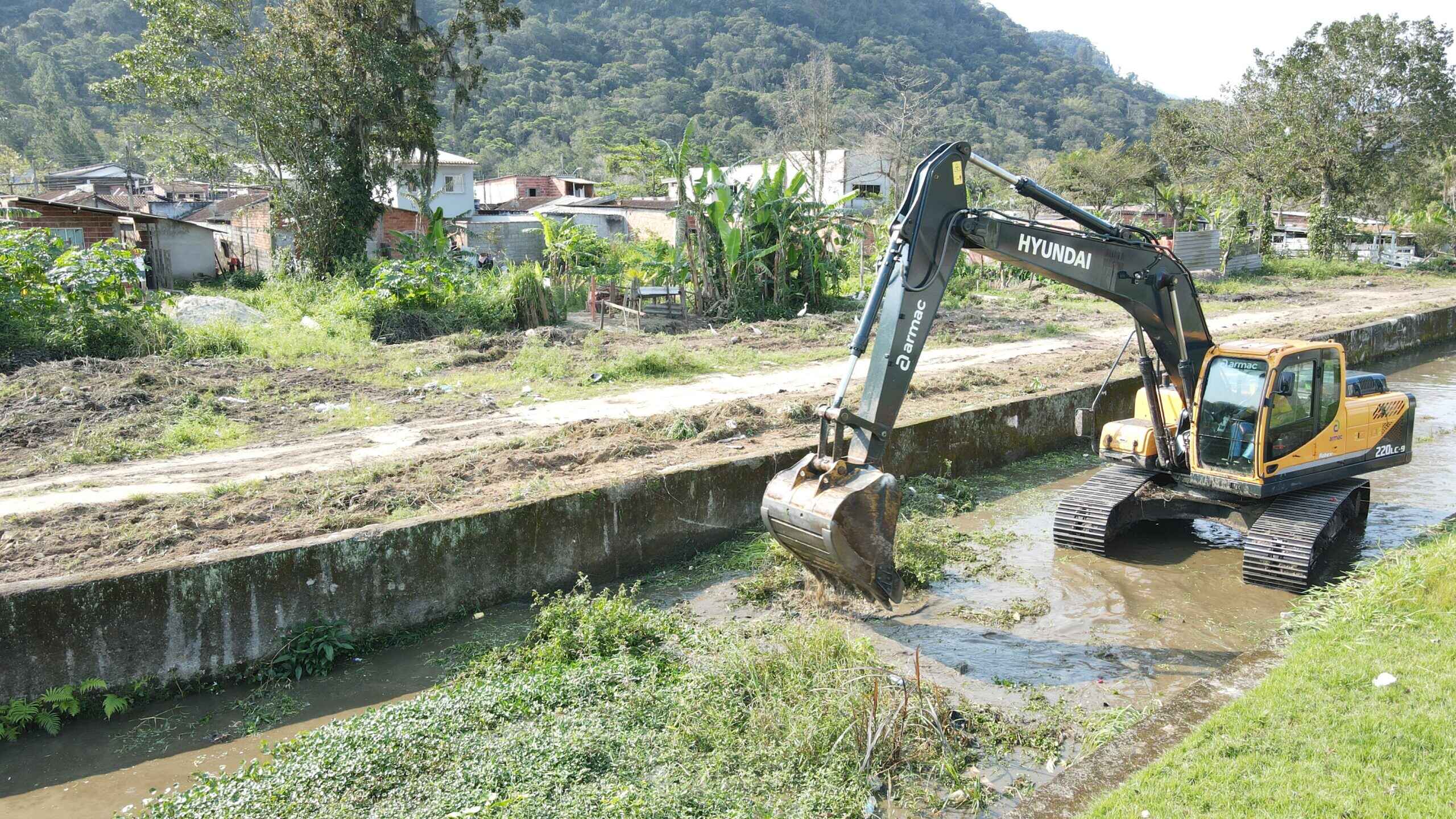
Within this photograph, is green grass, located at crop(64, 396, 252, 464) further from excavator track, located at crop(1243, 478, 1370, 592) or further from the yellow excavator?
excavator track, located at crop(1243, 478, 1370, 592)

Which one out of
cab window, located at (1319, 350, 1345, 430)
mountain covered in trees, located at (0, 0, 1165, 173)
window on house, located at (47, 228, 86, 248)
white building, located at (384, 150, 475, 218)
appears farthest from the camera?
mountain covered in trees, located at (0, 0, 1165, 173)

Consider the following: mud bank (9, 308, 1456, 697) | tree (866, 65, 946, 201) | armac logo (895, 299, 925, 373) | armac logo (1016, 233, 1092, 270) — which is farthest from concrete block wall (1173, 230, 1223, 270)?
armac logo (895, 299, 925, 373)

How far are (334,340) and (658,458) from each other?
897 cm

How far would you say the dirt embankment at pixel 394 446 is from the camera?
286 inches

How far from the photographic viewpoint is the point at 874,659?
5863 mm

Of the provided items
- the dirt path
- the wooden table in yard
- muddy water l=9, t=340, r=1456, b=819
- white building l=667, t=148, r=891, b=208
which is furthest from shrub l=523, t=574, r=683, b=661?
white building l=667, t=148, r=891, b=208

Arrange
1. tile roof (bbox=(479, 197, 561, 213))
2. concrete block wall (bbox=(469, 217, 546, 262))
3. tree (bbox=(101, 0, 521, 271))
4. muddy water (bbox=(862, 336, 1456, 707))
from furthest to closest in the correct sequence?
tile roof (bbox=(479, 197, 561, 213))
concrete block wall (bbox=(469, 217, 546, 262))
tree (bbox=(101, 0, 521, 271))
muddy water (bbox=(862, 336, 1456, 707))

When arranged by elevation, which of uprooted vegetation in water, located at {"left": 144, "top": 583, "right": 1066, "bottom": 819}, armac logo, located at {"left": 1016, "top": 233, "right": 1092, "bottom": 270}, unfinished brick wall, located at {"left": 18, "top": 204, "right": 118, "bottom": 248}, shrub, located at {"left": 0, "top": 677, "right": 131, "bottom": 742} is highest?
unfinished brick wall, located at {"left": 18, "top": 204, "right": 118, "bottom": 248}

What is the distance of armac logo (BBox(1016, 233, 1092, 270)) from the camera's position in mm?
7191

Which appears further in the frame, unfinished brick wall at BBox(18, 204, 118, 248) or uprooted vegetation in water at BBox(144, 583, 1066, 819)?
unfinished brick wall at BBox(18, 204, 118, 248)

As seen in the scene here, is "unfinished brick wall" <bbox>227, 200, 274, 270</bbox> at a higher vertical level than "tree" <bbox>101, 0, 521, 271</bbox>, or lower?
lower

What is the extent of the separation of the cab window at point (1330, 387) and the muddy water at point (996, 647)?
1.34 m

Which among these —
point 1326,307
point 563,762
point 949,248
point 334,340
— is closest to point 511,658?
point 563,762

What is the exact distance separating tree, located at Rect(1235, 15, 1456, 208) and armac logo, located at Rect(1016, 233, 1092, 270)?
108 ft
